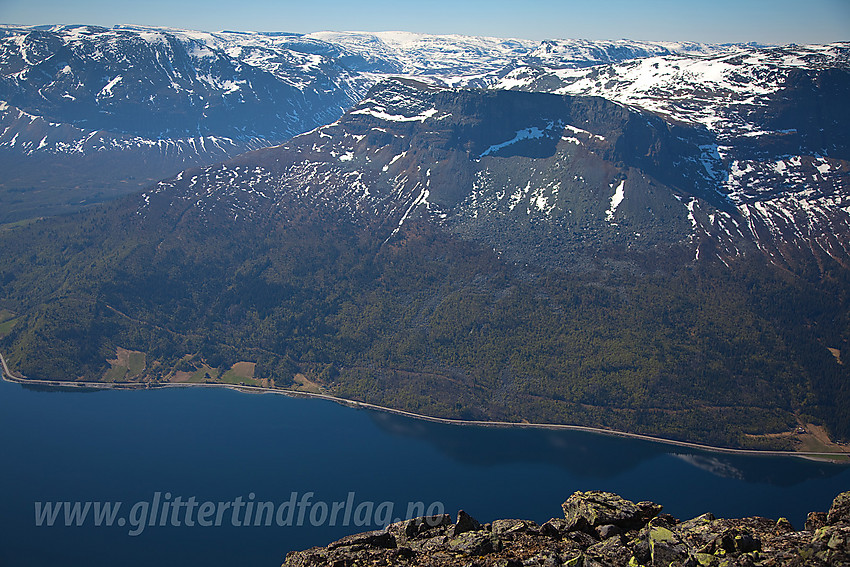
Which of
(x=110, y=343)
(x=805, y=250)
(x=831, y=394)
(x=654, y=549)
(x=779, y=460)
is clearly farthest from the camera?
(x=805, y=250)

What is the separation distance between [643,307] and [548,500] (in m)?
75.6

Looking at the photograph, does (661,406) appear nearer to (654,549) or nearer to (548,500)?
(548,500)

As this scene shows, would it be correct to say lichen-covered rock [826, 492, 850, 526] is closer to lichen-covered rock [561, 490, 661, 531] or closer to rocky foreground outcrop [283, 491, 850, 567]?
rocky foreground outcrop [283, 491, 850, 567]

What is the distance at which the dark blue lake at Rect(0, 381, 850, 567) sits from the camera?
110 meters

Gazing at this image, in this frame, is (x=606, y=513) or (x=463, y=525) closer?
(x=606, y=513)

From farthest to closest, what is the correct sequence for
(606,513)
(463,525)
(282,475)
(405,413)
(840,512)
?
(405,413) < (282,475) < (463,525) < (606,513) < (840,512)

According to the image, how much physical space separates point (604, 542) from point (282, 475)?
105950mm

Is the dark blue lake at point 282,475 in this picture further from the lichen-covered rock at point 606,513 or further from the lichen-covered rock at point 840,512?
the lichen-covered rock at point 840,512

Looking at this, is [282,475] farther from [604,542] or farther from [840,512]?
[840,512]

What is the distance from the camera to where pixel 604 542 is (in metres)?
33.2

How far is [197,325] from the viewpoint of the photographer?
618 feet

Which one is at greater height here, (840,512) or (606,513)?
(840,512)

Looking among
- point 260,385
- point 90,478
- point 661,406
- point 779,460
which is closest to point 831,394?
point 779,460

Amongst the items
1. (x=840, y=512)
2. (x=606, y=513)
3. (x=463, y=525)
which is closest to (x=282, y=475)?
(x=463, y=525)
